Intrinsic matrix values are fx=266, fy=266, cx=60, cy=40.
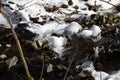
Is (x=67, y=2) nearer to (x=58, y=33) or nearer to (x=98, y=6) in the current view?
(x=98, y=6)

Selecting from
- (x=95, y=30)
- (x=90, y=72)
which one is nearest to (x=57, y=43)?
(x=95, y=30)

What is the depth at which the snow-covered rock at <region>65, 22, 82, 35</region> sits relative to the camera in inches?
98.8

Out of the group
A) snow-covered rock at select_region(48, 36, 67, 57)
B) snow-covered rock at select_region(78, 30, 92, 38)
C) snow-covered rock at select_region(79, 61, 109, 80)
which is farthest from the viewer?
snow-covered rock at select_region(78, 30, 92, 38)

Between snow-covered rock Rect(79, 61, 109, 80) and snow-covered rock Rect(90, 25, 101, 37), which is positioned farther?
snow-covered rock Rect(90, 25, 101, 37)

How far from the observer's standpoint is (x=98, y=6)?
9.57 ft

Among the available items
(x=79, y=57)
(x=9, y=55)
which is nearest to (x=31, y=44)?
(x=9, y=55)

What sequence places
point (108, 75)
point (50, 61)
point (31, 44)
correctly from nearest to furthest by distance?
point (108, 75) < point (50, 61) < point (31, 44)

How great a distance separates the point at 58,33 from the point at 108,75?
2.33 feet

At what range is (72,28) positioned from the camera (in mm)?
2525

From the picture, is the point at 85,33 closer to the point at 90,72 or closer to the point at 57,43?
the point at 57,43

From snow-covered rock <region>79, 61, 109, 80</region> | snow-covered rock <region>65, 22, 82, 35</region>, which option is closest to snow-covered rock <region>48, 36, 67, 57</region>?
snow-covered rock <region>65, 22, 82, 35</region>

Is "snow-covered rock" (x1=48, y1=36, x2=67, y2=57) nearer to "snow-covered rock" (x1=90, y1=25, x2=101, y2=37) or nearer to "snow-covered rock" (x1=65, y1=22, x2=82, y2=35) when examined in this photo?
"snow-covered rock" (x1=65, y1=22, x2=82, y2=35)

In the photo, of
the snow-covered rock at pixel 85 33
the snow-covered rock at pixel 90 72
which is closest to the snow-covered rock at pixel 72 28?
the snow-covered rock at pixel 85 33

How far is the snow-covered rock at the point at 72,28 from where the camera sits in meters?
2.51
